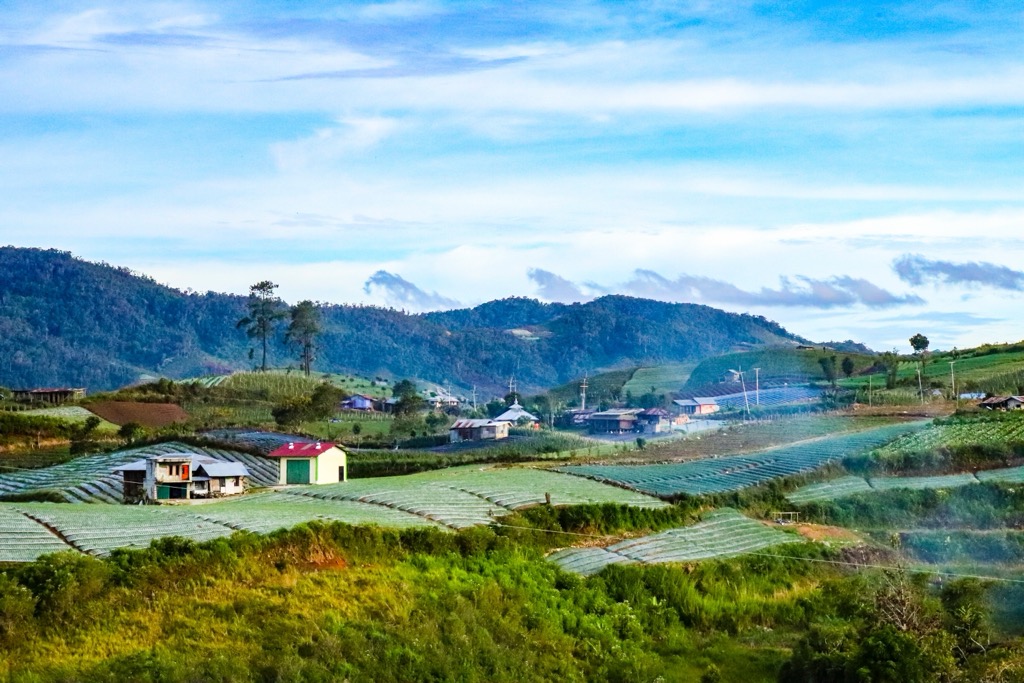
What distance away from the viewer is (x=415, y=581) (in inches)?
760

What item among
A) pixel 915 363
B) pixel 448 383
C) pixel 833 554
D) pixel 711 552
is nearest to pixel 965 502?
pixel 833 554

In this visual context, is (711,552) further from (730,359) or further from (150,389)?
(730,359)

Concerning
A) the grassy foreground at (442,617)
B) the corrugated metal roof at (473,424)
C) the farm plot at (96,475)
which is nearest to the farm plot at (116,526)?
the grassy foreground at (442,617)

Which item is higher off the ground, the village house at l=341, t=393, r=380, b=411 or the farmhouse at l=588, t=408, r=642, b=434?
the village house at l=341, t=393, r=380, b=411

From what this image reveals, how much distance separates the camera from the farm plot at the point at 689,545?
22156 millimetres

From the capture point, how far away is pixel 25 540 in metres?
18.5

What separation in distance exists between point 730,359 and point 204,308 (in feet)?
241

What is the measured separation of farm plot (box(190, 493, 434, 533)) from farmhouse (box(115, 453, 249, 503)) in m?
3.16

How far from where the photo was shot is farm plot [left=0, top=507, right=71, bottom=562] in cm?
1747

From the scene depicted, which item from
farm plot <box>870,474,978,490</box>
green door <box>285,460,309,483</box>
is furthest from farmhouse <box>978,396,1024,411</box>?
green door <box>285,460,309,483</box>

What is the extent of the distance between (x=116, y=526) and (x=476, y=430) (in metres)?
33.8

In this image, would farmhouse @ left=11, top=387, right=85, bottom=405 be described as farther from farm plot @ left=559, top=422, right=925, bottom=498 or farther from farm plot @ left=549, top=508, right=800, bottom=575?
farm plot @ left=549, top=508, right=800, bottom=575

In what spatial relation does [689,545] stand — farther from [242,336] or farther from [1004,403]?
[242,336]

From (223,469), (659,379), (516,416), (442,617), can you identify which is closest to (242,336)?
(659,379)
